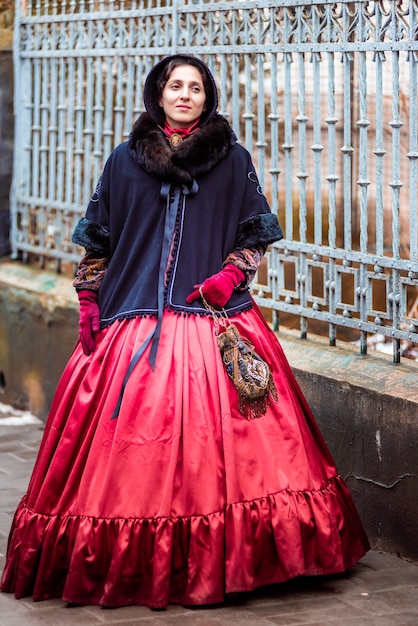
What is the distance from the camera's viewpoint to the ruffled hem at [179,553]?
4668 millimetres

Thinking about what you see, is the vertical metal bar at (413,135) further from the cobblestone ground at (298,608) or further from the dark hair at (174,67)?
the cobblestone ground at (298,608)

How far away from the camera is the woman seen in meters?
4.71

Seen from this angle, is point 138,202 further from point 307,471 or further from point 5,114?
point 5,114

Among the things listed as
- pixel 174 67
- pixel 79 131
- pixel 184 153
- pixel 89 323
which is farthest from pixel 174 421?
pixel 79 131

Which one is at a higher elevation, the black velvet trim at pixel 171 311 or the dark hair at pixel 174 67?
the dark hair at pixel 174 67

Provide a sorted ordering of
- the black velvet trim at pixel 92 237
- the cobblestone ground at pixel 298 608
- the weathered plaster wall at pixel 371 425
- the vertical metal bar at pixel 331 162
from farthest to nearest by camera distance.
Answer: the vertical metal bar at pixel 331 162 → the weathered plaster wall at pixel 371 425 → the black velvet trim at pixel 92 237 → the cobblestone ground at pixel 298 608

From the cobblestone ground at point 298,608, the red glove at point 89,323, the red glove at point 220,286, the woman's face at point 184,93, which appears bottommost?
the cobblestone ground at point 298,608

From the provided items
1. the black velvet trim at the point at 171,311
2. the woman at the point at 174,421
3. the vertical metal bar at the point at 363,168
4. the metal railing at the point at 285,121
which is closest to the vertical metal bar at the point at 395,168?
the metal railing at the point at 285,121

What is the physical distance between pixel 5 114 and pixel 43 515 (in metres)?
4.24

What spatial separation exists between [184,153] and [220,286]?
1.77 ft

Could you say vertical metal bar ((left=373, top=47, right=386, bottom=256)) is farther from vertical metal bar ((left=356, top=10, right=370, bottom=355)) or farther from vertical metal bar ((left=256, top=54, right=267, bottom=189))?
vertical metal bar ((left=256, top=54, right=267, bottom=189))

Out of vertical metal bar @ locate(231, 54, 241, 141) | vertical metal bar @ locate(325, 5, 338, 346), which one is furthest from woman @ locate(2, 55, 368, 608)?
vertical metal bar @ locate(231, 54, 241, 141)

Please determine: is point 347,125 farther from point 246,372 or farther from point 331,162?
point 246,372

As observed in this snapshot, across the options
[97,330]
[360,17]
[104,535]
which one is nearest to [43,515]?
[104,535]
